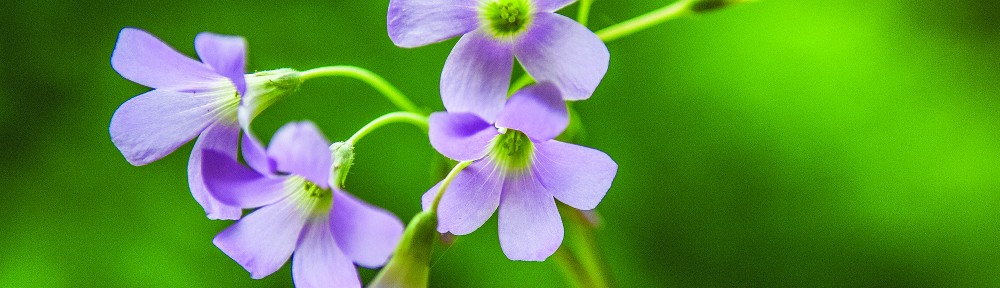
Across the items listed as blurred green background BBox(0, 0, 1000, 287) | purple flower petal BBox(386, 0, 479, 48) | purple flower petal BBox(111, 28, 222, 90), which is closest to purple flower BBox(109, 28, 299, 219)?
purple flower petal BBox(111, 28, 222, 90)

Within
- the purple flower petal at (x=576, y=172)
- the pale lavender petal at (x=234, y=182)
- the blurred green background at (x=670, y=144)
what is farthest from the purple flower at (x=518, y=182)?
the blurred green background at (x=670, y=144)

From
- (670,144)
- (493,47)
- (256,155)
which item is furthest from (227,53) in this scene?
(670,144)

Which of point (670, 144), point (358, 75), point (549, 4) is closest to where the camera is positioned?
point (549, 4)

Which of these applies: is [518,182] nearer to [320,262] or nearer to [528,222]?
[528,222]

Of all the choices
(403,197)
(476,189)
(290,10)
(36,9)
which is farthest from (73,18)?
(476,189)

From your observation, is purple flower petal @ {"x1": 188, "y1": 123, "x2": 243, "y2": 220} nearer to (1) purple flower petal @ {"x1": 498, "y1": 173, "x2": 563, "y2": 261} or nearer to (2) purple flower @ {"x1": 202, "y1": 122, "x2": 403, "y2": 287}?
(2) purple flower @ {"x1": 202, "y1": 122, "x2": 403, "y2": 287}

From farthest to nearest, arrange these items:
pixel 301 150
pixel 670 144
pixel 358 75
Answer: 1. pixel 670 144
2. pixel 358 75
3. pixel 301 150

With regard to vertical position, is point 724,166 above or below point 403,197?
above

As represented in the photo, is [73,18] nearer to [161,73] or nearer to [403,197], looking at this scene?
[403,197]
